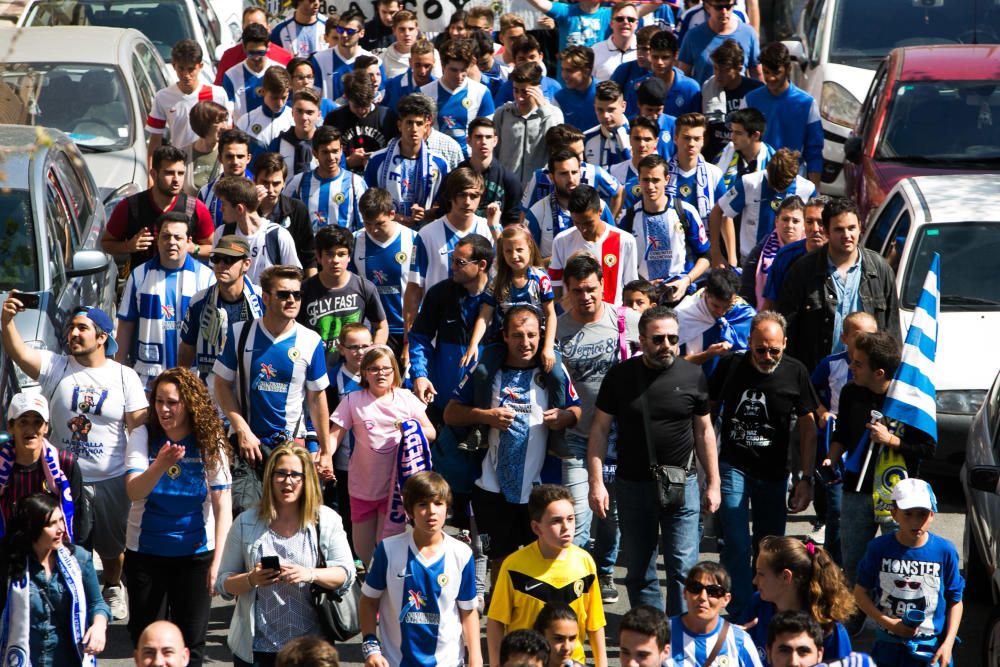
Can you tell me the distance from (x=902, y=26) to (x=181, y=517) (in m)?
10.6

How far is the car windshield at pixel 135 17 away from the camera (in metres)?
17.7

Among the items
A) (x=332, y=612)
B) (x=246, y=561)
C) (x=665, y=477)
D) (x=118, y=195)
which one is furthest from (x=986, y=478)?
(x=118, y=195)

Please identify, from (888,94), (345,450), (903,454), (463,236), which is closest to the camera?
(903,454)

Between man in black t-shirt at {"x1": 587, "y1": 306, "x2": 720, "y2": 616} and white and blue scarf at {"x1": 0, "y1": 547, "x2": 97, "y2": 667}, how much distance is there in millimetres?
2675

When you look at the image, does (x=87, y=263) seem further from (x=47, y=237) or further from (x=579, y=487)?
(x=579, y=487)

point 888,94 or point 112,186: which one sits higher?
point 888,94

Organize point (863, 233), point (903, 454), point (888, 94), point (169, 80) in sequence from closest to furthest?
point (903, 454) → point (863, 233) → point (888, 94) → point (169, 80)

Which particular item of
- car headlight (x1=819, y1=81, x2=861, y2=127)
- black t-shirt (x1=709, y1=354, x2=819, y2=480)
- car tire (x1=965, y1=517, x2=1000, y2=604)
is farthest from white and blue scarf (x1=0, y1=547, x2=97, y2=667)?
car headlight (x1=819, y1=81, x2=861, y2=127)

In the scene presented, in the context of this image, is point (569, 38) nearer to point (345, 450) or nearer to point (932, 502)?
point (345, 450)

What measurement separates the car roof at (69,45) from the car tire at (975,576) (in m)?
8.17

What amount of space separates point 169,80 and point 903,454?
341 inches

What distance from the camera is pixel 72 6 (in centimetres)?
1809

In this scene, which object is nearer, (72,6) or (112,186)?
(112,186)

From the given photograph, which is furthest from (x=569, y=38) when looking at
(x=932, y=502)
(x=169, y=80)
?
(x=932, y=502)
